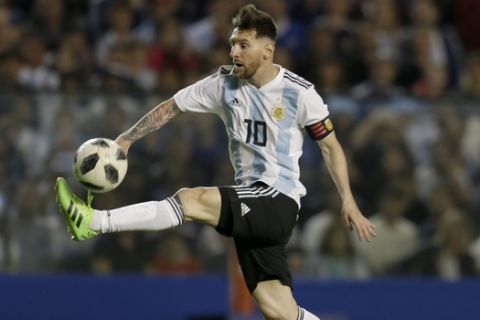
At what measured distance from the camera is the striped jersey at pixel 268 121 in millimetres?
8656

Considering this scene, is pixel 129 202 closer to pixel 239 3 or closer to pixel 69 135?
pixel 69 135

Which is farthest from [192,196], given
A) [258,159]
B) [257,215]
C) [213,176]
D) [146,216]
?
[213,176]

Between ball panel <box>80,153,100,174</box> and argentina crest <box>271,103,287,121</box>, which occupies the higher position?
argentina crest <box>271,103,287,121</box>

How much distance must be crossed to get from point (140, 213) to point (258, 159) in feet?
2.75

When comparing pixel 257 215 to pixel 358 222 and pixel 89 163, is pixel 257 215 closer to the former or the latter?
pixel 358 222

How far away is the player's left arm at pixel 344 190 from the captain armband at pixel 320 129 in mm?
31

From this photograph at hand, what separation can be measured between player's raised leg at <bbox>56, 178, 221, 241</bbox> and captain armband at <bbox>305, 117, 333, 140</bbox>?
721 mm

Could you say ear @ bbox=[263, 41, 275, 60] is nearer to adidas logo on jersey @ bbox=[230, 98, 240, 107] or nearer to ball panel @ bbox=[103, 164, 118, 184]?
adidas logo on jersey @ bbox=[230, 98, 240, 107]

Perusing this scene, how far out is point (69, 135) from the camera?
1145 centimetres

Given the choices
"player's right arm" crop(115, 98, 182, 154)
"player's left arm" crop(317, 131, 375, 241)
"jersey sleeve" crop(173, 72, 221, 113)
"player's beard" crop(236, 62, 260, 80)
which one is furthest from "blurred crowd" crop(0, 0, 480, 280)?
"player's beard" crop(236, 62, 260, 80)

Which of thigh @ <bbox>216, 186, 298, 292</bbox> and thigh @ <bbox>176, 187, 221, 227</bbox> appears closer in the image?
thigh @ <bbox>176, 187, 221, 227</bbox>

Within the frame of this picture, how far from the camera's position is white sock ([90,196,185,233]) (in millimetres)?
8242

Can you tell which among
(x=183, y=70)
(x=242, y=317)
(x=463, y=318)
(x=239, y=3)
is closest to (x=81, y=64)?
(x=183, y=70)

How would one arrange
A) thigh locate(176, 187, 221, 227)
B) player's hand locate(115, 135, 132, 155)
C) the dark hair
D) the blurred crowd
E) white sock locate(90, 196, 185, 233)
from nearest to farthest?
1. white sock locate(90, 196, 185, 233)
2. thigh locate(176, 187, 221, 227)
3. the dark hair
4. player's hand locate(115, 135, 132, 155)
5. the blurred crowd
